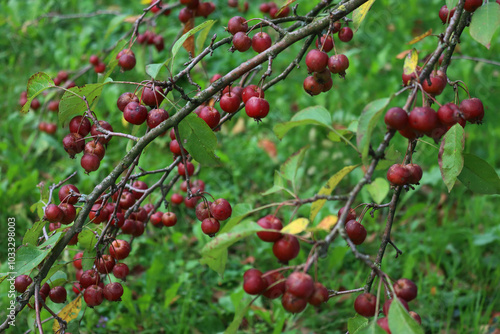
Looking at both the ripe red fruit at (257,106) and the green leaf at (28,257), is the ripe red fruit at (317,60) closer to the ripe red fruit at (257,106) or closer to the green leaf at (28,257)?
the ripe red fruit at (257,106)

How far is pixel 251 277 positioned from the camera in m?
0.79

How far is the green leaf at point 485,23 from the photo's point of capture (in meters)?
0.95

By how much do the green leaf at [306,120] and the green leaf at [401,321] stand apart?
312mm

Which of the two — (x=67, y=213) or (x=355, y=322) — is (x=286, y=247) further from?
(x=67, y=213)

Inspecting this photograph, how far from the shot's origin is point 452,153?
87 cm

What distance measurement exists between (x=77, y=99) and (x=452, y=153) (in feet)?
2.67

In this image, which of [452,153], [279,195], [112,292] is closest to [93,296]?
[112,292]

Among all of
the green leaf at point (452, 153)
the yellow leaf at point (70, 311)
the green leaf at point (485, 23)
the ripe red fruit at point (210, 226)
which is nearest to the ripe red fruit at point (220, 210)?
the ripe red fruit at point (210, 226)

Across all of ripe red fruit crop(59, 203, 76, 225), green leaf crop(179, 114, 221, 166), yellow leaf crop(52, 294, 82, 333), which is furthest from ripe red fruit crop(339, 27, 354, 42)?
yellow leaf crop(52, 294, 82, 333)

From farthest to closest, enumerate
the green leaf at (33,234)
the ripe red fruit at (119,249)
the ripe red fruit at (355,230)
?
the ripe red fruit at (119,249) → the green leaf at (33,234) → the ripe red fruit at (355,230)

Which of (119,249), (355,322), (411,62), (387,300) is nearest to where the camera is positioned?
(387,300)

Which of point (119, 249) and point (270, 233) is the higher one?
point (270, 233)

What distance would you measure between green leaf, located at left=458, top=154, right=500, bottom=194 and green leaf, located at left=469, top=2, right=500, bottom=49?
230 mm

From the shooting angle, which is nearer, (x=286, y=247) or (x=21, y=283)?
(x=286, y=247)
